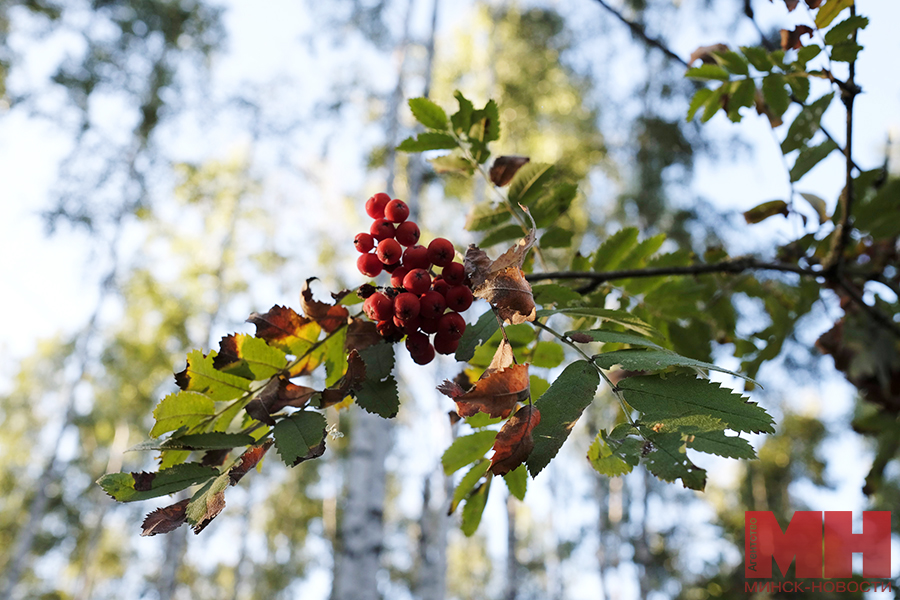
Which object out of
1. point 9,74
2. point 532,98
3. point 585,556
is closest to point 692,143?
point 532,98

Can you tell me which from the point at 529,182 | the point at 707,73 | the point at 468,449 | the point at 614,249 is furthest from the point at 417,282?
the point at 707,73

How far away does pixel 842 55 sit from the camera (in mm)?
1069

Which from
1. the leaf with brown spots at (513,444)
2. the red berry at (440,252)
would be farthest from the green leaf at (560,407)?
the red berry at (440,252)

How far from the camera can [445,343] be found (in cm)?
87

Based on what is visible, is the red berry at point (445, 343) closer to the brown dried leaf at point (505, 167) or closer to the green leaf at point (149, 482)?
the green leaf at point (149, 482)

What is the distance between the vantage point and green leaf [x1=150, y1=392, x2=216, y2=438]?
0.80 metres

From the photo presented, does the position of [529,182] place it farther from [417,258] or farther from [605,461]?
[605,461]

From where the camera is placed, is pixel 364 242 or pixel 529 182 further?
pixel 529 182

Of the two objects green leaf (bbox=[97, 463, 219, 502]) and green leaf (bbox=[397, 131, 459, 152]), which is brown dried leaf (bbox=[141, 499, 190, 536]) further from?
green leaf (bbox=[397, 131, 459, 152])

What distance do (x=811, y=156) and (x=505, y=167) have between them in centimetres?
65

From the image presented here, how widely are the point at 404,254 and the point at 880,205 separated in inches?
51.1

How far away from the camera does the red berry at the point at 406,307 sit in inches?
32.2

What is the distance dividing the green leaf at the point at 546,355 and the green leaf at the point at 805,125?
66 centimetres

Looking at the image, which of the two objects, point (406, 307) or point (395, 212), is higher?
point (395, 212)
